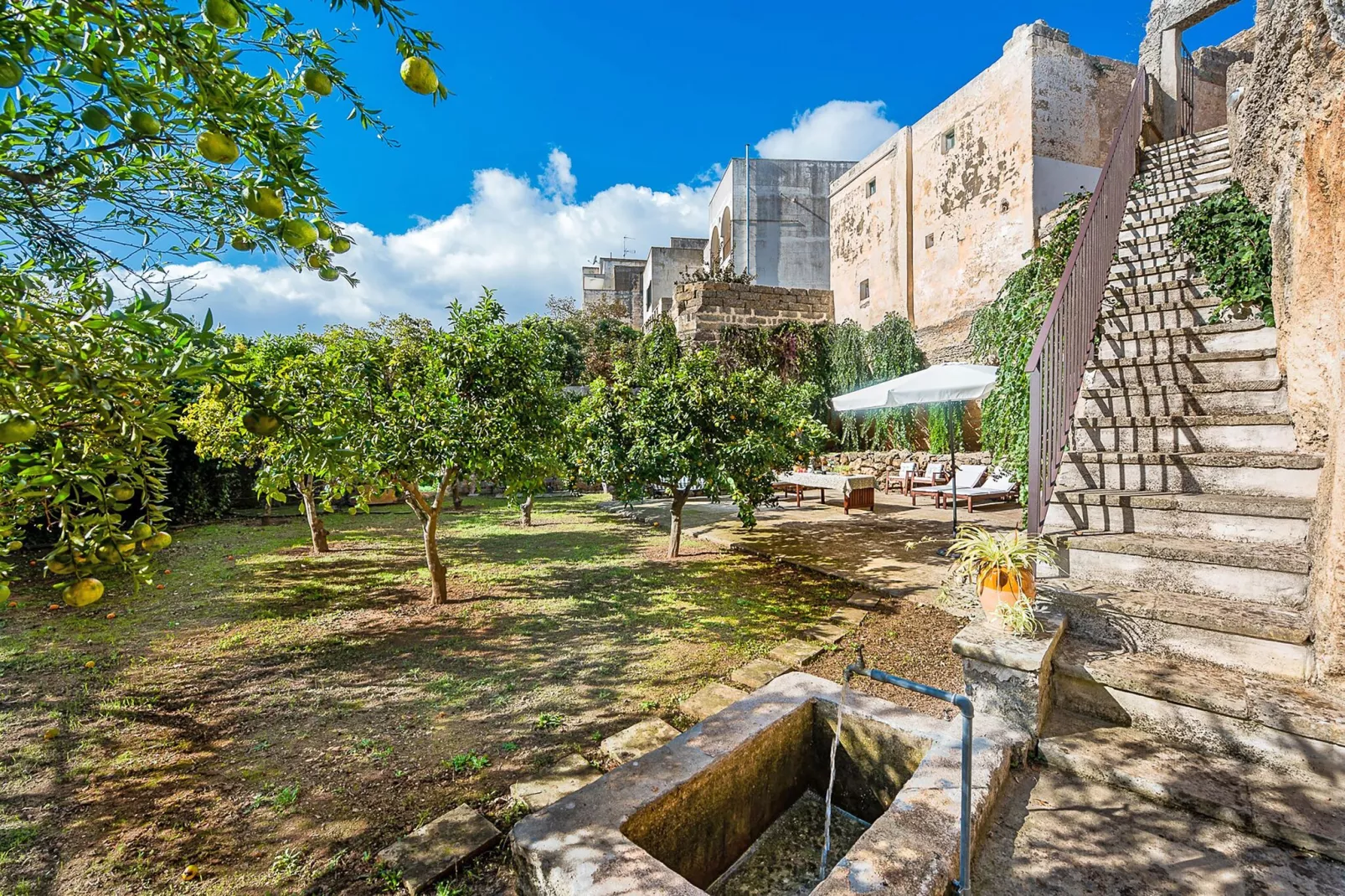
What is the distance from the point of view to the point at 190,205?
1.65 m

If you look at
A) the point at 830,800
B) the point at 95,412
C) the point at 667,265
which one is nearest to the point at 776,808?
the point at 830,800

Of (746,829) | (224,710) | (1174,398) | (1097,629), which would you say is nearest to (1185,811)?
(1097,629)

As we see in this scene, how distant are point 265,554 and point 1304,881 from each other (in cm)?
958

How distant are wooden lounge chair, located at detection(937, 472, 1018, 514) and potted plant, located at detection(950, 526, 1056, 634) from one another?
6.63 metres

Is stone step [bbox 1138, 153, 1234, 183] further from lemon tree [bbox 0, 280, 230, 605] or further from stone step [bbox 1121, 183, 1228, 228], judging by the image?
lemon tree [bbox 0, 280, 230, 605]

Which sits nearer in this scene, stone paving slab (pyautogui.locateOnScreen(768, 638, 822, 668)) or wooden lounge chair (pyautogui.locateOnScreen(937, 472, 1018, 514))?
stone paving slab (pyautogui.locateOnScreen(768, 638, 822, 668))

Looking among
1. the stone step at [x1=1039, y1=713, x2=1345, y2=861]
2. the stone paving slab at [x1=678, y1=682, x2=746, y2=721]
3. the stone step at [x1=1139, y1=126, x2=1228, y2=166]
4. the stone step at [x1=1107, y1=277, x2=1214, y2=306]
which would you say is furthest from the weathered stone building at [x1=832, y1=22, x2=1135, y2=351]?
the stone paving slab at [x1=678, y1=682, x2=746, y2=721]

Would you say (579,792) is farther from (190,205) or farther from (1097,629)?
(1097,629)

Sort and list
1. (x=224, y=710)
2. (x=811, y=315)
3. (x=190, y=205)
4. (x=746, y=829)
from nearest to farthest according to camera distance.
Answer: (x=190, y=205) < (x=746, y=829) < (x=224, y=710) < (x=811, y=315)

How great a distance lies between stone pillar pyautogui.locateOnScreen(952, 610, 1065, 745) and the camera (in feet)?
7.89

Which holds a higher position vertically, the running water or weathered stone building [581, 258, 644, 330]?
weathered stone building [581, 258, 644, 330]

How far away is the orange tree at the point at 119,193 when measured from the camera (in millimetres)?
1055

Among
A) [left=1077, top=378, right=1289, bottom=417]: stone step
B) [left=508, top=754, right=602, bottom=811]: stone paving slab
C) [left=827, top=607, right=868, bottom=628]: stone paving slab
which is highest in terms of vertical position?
[left=1077, top=378, right=1289, bottom=417]: stone step

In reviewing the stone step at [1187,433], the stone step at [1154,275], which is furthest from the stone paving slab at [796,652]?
the stone step at [1154,275]
